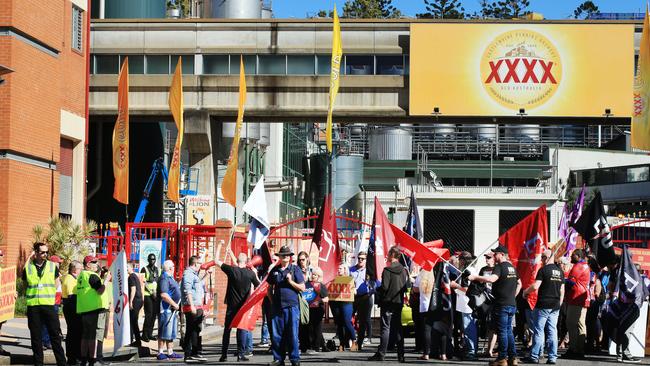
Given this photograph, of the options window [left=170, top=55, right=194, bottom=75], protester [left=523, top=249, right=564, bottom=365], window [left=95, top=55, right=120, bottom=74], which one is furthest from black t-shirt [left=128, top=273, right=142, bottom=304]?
window [left=95, top=55, right=120, bottom=74]

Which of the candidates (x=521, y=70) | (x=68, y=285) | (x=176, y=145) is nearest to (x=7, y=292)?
(x=68, y=285)

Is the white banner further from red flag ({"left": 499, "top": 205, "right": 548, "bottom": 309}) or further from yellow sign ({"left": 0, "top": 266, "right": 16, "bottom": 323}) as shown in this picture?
red flag ({"left": 499, "top": 205, "right": 548, "bottom": 309})

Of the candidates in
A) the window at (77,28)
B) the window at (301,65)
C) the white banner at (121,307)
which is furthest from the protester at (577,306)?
the window at (301,65)

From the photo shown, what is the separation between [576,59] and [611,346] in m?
22.2

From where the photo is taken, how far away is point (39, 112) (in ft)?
97.3

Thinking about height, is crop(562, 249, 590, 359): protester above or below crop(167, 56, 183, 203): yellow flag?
below

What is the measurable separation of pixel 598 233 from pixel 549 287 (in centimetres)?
278

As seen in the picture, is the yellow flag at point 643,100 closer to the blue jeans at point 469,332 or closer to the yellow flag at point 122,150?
the blue jeans at point 469,332

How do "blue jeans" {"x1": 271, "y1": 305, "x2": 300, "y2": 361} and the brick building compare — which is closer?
"blue jeans" {"x1": 271, "y1": 305, "x2": 300, "y2": 361}

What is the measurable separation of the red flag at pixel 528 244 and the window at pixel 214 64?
76.7 ft

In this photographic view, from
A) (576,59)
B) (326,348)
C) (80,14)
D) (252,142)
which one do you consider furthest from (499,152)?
(326,348)

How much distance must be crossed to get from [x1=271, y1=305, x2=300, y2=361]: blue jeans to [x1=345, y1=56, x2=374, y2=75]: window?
80.5ft

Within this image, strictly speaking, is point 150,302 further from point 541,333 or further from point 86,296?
point 541,333

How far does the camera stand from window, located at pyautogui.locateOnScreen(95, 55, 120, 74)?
41969mm
